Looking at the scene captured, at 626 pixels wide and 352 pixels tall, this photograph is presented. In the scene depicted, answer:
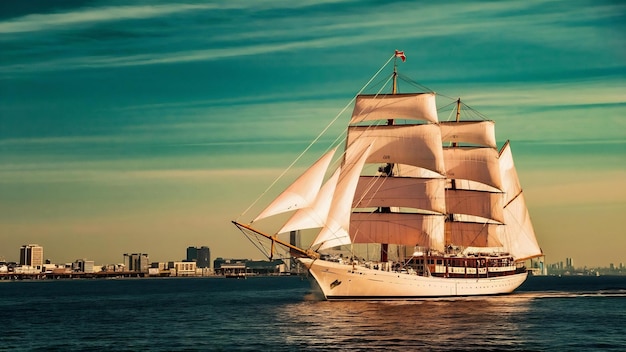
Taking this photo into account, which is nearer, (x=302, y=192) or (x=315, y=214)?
(x=302, y=192)

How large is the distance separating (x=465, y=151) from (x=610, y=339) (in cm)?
6554

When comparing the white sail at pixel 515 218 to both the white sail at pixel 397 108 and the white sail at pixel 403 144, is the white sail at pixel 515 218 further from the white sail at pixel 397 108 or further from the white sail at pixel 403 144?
the white sail at pixel 397 108

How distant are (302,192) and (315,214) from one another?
3.80 m

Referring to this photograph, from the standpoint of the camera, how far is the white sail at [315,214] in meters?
99.6

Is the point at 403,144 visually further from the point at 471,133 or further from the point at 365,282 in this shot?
the point at 365,282

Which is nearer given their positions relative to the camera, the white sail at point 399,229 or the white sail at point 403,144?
the white sail at point 399,229

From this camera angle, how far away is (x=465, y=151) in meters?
132

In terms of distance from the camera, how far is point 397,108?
119562mm

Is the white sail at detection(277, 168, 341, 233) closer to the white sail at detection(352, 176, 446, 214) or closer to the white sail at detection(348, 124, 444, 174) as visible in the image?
the white sail at detection(352, 176, 446, 214)

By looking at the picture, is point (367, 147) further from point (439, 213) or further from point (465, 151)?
point (465, 151)

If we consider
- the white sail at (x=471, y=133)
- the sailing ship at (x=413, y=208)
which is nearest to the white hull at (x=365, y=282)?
the sailing ship at (x=413, y=208)

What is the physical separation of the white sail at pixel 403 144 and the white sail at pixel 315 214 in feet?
48.6

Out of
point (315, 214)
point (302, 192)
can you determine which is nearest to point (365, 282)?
point (315, 214)

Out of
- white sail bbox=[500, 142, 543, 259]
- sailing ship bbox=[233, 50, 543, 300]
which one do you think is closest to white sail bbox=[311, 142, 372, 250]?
sailing ship bbox=[233, 50, 543, 300]
